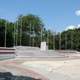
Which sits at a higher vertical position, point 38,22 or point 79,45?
point 38,22

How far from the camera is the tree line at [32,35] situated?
293 feet

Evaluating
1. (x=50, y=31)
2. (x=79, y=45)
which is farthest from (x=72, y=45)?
(x=50, y=31)

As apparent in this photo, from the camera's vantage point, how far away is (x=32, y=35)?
106 m

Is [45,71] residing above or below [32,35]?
below

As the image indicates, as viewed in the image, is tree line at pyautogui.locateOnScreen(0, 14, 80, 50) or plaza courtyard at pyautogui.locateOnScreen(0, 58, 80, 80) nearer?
plaza courtyard at pyautogui.locateOnScreen(0, 58, 80, 80)

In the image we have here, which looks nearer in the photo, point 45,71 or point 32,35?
point 45,71

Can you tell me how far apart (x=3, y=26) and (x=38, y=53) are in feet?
105

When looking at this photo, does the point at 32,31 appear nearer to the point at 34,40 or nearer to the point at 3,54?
the point at 34,40

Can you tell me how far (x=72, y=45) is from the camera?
11425cm

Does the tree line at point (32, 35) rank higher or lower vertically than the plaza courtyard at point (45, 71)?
higher

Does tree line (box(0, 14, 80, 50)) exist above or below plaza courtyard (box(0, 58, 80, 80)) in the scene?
above

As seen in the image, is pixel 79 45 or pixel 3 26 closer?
pixel 3 26

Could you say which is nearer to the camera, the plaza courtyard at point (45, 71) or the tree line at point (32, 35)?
the plaza courtyard at point (45, 71)

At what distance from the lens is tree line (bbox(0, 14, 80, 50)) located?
89250 millimetres
